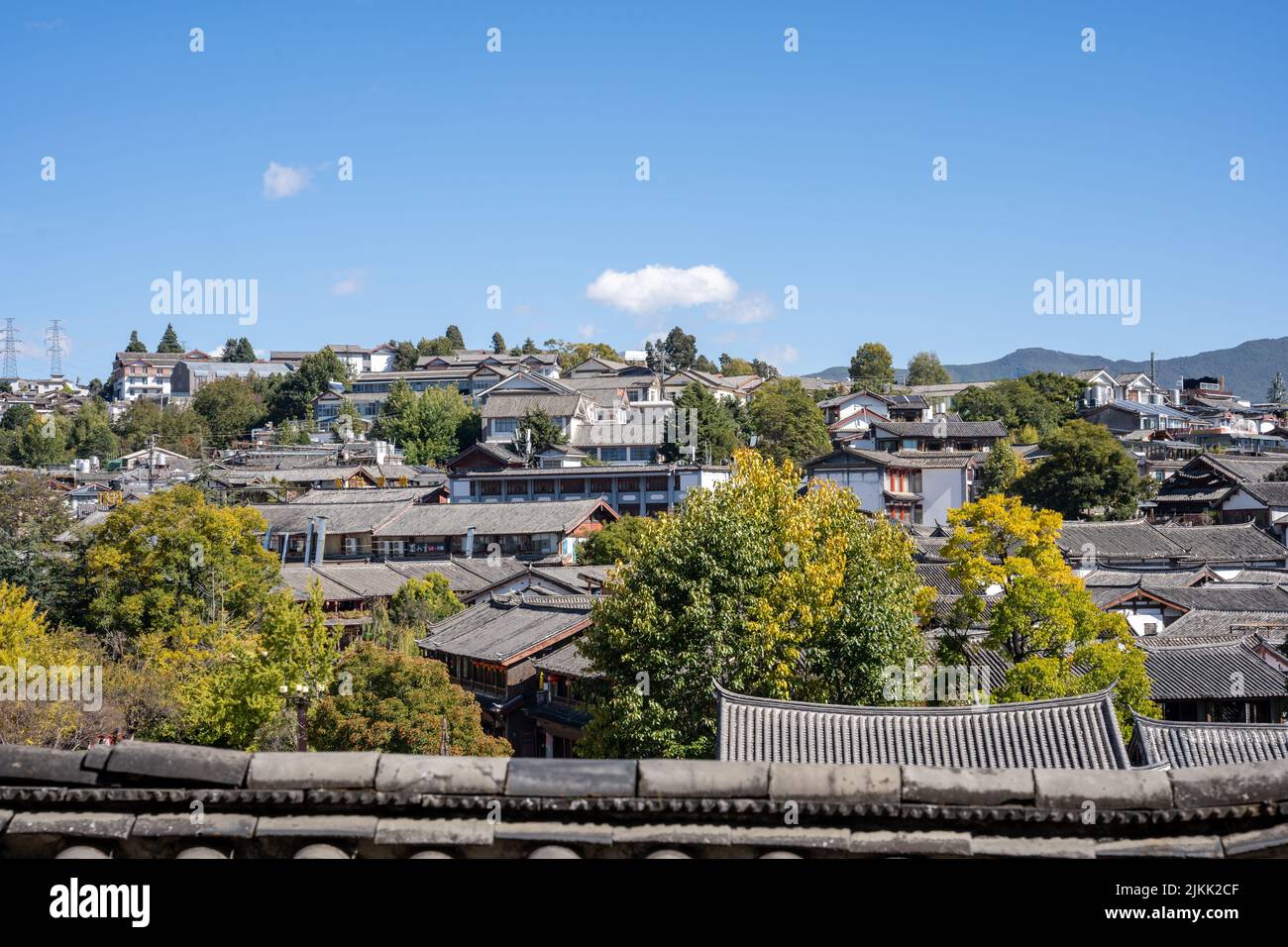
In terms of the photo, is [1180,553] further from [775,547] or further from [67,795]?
[67,795]

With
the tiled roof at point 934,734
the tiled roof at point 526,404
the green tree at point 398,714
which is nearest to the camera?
the tiled roof at point 934,734

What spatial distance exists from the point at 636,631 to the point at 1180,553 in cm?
3640

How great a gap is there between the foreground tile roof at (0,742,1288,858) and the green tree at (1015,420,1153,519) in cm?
5933

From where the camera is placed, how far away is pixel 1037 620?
24.9 m

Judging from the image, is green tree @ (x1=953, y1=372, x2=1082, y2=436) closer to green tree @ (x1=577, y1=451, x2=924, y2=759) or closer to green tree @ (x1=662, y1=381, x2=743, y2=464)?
green tree @ (x1=662, y1=381, x2=743, y2=464)

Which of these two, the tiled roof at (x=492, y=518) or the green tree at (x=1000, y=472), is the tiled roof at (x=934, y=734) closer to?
the tiled roof at (x=492, y=518)

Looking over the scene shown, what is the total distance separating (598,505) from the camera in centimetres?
5969

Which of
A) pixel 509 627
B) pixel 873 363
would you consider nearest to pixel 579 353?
pixel 873 363

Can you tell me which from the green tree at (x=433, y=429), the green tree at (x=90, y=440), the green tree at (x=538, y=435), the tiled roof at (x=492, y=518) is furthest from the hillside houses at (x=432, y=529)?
the green tree at (x=90, y=440)

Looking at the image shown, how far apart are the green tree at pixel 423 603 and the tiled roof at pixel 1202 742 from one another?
25781mm

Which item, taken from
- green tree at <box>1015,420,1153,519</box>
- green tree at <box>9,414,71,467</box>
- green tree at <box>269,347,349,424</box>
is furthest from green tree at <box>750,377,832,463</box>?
green tree at <box>9,414,71,467</box>

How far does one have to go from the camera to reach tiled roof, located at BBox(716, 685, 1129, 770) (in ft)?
63.3

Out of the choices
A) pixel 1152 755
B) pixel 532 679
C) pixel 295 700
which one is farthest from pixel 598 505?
pixel 1152 755

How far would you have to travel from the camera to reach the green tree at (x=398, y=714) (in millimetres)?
25844
